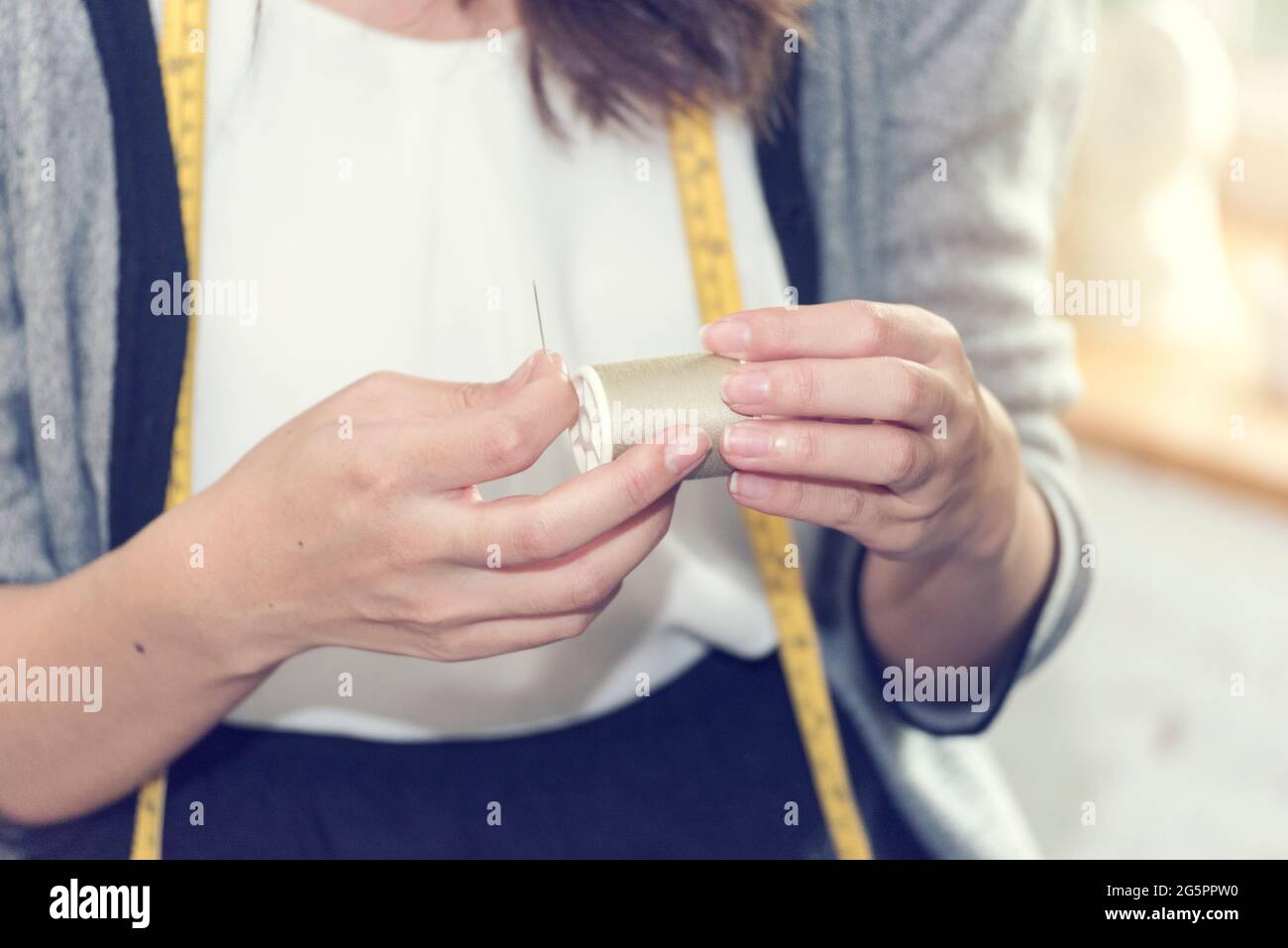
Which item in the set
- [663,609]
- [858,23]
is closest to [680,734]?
[663,609]

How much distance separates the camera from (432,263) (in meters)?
Result: 0.83

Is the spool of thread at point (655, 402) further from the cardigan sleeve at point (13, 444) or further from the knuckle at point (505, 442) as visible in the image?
the cardigan sleeve at point (13, 444)

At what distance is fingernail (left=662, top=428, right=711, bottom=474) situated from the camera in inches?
25.1

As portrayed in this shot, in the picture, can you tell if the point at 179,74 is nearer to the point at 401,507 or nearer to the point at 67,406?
the point at 67,406

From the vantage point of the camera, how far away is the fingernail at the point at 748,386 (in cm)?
64

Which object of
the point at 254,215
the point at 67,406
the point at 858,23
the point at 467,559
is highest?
the point at 858,23

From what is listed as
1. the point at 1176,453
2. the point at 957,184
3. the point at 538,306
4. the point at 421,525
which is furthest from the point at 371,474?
the point at 1176,453

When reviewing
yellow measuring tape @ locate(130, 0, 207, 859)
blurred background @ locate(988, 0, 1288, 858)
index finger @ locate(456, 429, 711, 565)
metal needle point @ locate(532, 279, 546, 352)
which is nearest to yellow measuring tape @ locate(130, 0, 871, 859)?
yellow measuring tape @ locate(130, 0, 207, 859)

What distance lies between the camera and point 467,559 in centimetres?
65

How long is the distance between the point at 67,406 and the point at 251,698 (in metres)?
0.23

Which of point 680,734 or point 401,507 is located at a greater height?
point 401,507

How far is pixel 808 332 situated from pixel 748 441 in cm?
7

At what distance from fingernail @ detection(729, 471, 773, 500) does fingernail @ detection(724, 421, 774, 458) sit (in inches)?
1.0

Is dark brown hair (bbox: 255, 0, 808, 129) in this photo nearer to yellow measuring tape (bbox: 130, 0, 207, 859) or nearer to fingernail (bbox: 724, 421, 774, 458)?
yellow measuring tape (bbox: 130, 0, 207, 859)
